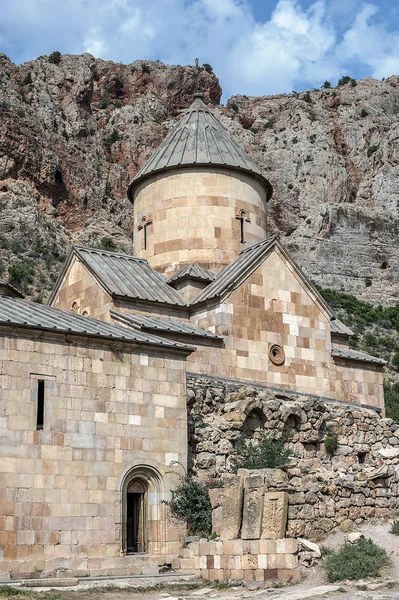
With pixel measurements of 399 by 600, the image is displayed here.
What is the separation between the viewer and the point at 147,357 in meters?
13.9

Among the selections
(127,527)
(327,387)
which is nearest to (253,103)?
(327,387)

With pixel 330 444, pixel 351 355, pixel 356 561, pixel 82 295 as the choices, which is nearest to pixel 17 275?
pixel 82 295

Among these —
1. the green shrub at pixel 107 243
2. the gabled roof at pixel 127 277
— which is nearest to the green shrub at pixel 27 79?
the green shrub at pixel 107 243

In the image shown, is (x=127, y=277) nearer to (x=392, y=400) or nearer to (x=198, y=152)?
(x=198, y=152)

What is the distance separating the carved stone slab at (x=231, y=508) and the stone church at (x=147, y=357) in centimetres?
163

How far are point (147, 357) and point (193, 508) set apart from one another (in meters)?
2.59

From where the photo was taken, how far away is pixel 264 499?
1135cm

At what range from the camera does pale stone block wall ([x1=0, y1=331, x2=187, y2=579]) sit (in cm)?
1200

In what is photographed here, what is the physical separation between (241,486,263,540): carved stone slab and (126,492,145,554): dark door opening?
246 cm

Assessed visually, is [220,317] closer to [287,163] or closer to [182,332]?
[182,332]

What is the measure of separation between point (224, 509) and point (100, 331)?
3.57m

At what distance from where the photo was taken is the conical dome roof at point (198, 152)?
1997cm

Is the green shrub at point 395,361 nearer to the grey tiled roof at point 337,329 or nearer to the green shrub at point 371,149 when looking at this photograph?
the grey tiled roof at point 337,329

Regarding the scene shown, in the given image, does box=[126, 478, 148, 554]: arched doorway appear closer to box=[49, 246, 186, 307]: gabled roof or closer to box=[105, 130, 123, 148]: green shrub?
box=[49, 246, 186, 307]: gabled roof
